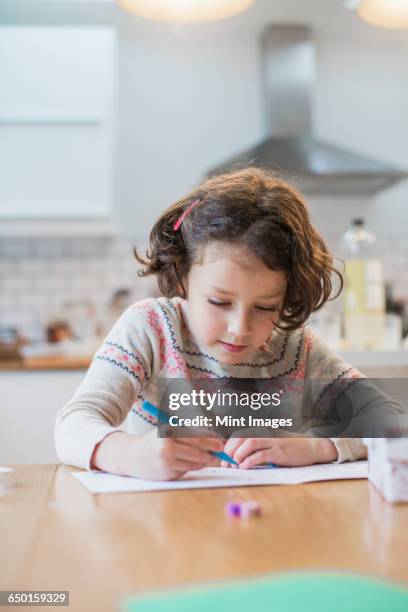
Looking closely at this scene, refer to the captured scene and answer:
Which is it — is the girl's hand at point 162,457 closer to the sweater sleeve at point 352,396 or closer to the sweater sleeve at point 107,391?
the sweater sleeve at point 107,391

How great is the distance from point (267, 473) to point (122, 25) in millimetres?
2775

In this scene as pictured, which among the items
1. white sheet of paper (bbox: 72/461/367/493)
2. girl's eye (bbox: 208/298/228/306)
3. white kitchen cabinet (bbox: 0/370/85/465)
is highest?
girl's eye (bbox: 208/298/228/306)

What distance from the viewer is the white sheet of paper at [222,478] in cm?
76

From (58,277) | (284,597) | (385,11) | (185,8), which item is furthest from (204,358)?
(58,277)

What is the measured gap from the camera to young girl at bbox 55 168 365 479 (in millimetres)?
863

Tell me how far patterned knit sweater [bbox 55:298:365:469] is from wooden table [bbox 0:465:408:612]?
0.90ft

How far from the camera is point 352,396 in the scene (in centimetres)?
105

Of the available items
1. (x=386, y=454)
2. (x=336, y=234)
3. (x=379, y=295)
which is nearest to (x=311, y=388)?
(x=386, y=454)

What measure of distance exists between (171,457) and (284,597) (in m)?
0.35

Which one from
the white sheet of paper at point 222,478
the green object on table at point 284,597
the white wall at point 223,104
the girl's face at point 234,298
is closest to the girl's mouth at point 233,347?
the girl's face at point 234,298

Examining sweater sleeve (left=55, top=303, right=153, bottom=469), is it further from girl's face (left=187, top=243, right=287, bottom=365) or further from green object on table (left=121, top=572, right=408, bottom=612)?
green object on table (left=121, top=572, right=408, bottom=612)

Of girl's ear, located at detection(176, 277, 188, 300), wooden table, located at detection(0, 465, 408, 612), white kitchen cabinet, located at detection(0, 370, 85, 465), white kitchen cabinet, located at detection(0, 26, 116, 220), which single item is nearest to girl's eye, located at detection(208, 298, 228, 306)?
girl's ear, located at detection(176, 277, 188, 300)

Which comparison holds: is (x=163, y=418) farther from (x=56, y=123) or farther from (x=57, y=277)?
(x=57, y=277)

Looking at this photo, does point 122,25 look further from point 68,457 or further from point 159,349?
point 68,457
